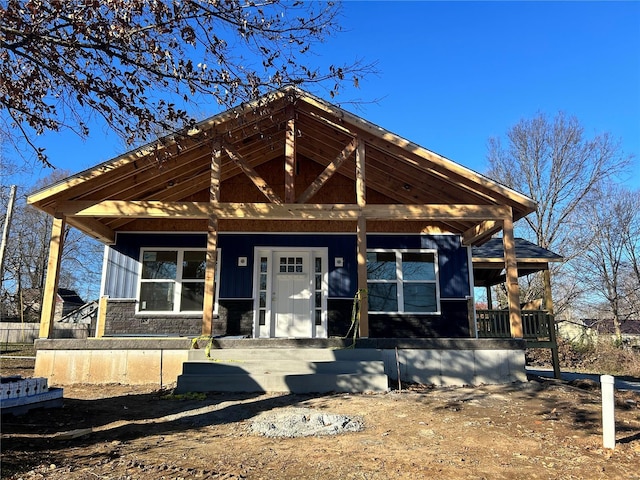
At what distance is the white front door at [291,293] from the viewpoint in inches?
427

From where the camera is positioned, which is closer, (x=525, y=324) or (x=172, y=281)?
(x=172, y=281)

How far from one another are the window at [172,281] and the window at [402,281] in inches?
154

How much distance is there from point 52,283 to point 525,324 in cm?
1133

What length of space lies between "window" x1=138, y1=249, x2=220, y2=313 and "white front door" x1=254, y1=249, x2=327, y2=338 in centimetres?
124

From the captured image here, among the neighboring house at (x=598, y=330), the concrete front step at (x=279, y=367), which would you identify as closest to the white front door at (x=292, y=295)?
the concrete front step at (x=279, y=367)

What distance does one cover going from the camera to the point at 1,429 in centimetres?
475

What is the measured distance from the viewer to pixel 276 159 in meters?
11.5

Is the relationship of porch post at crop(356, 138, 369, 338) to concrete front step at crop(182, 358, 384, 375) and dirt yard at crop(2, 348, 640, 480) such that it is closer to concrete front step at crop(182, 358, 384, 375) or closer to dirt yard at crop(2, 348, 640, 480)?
concrete front step at crop(182, 358, 384, 375)

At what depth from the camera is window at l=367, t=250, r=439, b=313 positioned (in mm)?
10984

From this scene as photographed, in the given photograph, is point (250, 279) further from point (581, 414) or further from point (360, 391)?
point (581, 414)

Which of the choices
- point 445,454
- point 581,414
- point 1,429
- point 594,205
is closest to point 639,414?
point 581,414

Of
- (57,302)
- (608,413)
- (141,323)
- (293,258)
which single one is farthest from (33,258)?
(608,413)

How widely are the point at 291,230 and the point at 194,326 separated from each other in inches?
131

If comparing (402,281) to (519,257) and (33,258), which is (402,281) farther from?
(33,258)
